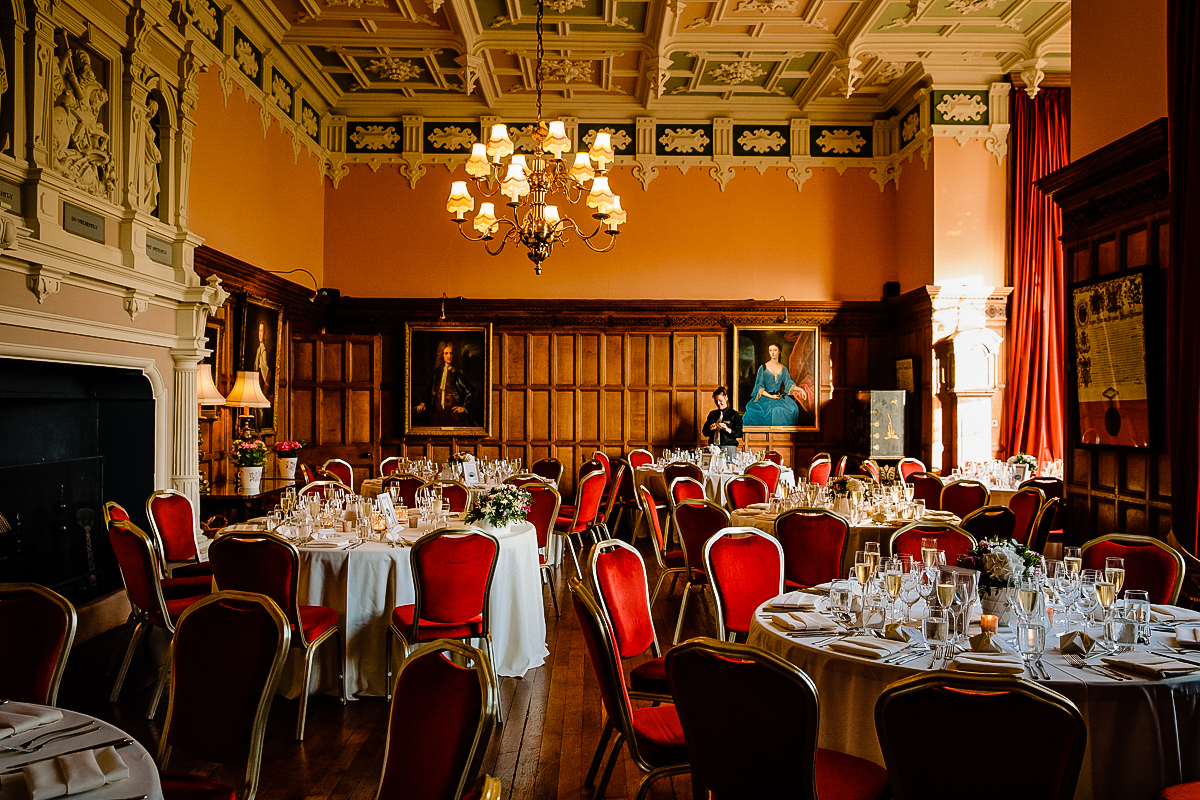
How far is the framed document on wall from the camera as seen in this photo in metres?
5.17

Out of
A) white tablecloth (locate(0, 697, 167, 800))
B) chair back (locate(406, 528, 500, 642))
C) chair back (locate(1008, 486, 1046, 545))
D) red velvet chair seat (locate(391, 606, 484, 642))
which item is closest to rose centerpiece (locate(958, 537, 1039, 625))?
chair back (locate(406, 528, 500, 642))

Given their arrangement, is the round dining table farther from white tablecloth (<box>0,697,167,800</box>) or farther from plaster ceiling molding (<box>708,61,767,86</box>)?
plaster ceiling molding (<box>708,61,767,86</box>)

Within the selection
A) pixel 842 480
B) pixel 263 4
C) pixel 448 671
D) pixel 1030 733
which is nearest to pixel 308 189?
pixel 263 4

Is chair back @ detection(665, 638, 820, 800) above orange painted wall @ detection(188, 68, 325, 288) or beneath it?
A: beneath

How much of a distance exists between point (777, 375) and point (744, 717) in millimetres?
9908

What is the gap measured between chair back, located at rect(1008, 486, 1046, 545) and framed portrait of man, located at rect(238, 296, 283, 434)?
7.92 m

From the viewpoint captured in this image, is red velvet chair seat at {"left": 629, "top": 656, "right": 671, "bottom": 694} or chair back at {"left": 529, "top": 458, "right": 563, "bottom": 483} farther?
chair back at {"left": 529, "top": 458, "right": 563, "bottom": 483}

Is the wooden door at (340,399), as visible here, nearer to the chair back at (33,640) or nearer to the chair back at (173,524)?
the chair back at (173,524)

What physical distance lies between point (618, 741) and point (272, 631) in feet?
4.70

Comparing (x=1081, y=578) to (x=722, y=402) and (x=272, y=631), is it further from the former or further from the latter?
(x=722, y=402)

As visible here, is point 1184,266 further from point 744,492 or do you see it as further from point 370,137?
point 370,137

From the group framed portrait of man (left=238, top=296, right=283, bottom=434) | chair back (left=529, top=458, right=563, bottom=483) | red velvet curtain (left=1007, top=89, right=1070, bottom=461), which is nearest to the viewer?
framed portrait of man (left=238, top=296, right=283, bottom=434)

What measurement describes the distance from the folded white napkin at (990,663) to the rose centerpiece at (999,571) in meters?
0.47

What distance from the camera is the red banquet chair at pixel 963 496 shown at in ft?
23.5
